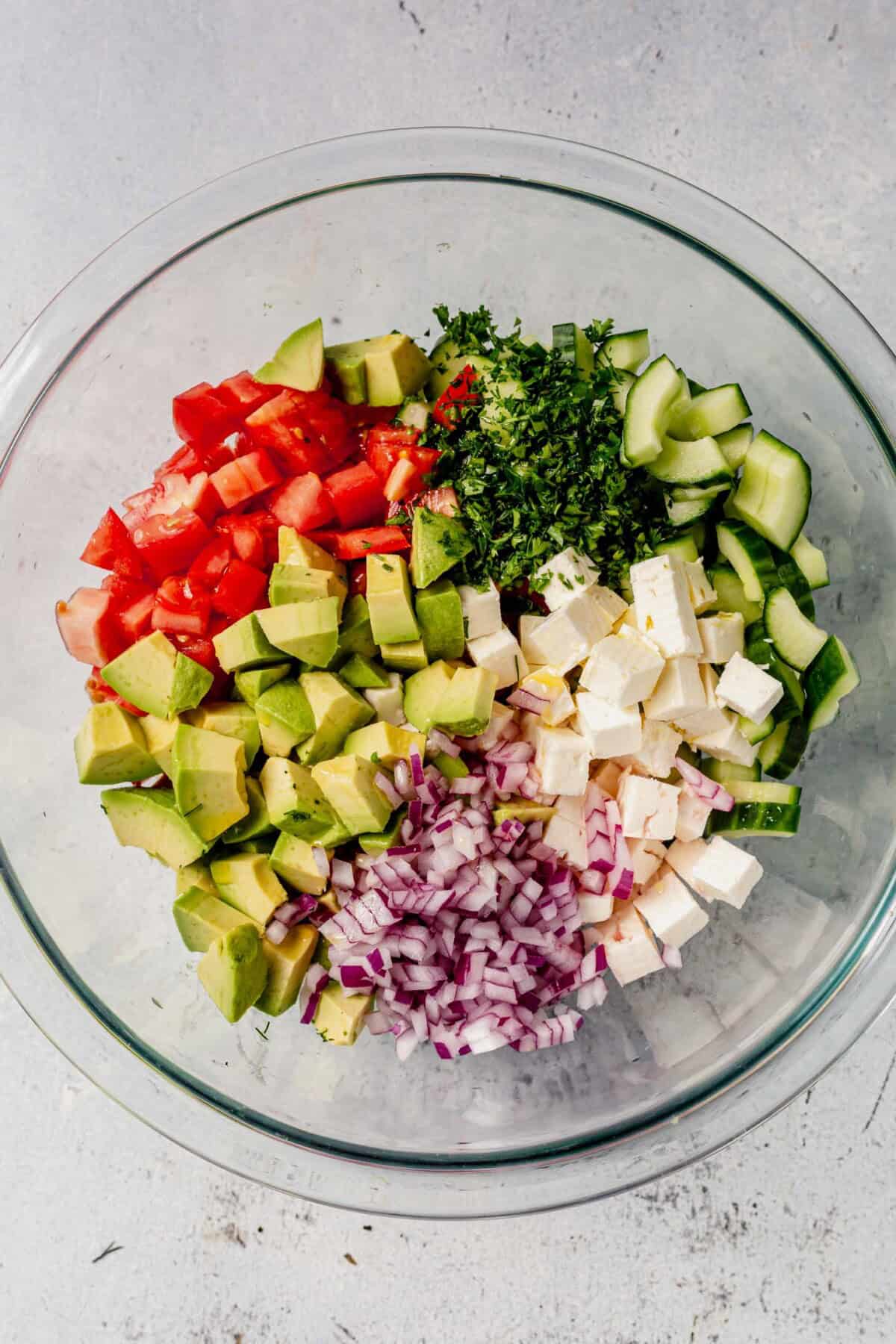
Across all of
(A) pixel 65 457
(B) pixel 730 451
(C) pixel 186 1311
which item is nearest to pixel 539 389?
(B) pixel 730 451

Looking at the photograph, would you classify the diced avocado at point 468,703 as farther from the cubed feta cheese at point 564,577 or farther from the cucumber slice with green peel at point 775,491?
the cucumber slice with green peel at point 775,491

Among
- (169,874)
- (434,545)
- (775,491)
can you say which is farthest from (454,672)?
(169,874)

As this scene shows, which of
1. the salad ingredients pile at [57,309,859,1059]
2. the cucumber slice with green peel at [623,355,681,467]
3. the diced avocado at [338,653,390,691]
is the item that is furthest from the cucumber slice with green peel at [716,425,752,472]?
the diced avocado at [338,653,390,691]

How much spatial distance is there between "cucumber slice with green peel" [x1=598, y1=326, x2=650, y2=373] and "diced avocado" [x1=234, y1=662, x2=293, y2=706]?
671 mm

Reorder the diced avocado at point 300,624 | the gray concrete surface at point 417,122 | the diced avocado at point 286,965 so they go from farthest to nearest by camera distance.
Answer: 1. the gray concrete surface at point 417,122
2. the diced avocado at point 286,965
3. the diced avocado at point 300,624

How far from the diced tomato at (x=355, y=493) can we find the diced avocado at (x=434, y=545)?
0.27 feet

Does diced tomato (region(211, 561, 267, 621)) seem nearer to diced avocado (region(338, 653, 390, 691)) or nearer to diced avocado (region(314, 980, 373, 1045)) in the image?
diced avocado (region(338, 653, 390, 691))

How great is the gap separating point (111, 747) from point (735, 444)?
1038 millimetres

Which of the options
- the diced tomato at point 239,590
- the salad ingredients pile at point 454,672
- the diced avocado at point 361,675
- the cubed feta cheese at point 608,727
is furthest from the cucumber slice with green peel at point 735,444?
the diced tomato at point 239,590

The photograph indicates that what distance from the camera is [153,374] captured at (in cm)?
173

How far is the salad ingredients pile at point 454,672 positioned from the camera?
4.70 ft

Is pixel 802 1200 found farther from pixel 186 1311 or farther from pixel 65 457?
pixel 65 457

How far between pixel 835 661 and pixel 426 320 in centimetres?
90

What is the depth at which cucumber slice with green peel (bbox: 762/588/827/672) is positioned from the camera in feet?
4.79
